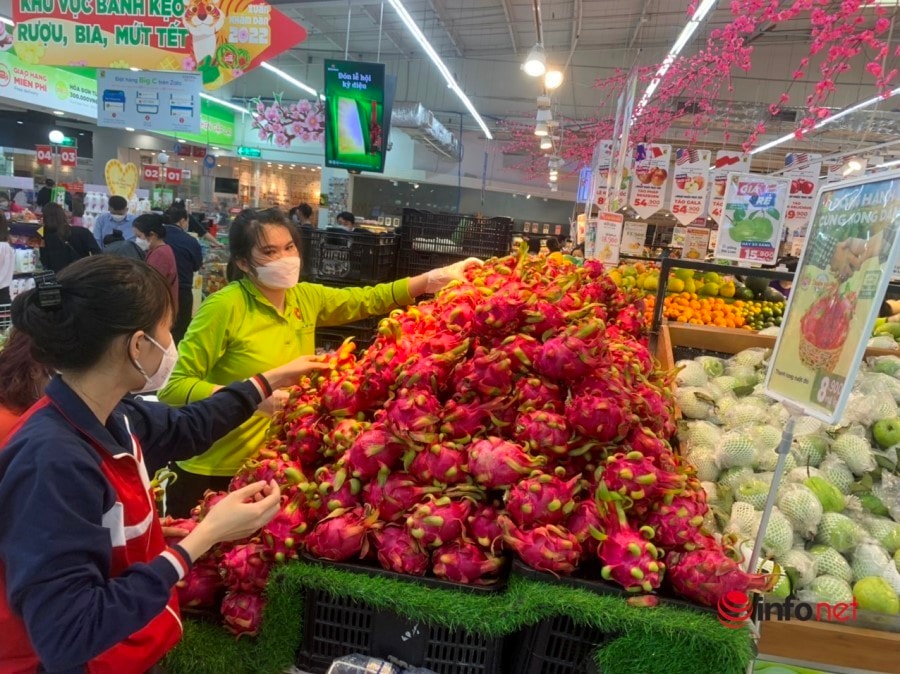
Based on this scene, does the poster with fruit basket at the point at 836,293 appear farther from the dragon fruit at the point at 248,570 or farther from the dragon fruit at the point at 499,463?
the dragon fruit at the point at 248,570

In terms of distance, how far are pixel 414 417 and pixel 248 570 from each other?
434 millimetres

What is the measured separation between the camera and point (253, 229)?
2299 mm

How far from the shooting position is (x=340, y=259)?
464 centimetres

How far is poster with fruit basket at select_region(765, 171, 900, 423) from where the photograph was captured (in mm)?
1141

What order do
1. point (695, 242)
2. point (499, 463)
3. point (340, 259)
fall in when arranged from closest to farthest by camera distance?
point (499, 463), point (340, 259), point (695, 242)

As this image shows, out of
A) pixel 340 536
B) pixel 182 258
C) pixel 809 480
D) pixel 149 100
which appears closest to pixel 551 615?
pixel 340 536

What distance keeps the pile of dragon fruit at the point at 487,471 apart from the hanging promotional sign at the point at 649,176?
5.64m

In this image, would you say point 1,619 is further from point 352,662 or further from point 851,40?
point 851,40

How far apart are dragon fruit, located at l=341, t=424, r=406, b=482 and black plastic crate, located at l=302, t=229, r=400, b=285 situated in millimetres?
3399

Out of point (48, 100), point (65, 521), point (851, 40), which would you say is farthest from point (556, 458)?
point (48, 100)

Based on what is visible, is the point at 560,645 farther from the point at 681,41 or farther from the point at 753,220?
the point at 681,41

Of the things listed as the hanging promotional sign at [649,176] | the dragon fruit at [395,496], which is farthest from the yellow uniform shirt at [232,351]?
the hanging promotional sign at [649,176]

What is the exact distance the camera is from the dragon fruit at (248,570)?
4.00 ft

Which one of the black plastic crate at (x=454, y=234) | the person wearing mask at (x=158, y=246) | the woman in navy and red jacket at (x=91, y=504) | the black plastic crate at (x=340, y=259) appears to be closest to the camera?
the woman in navy and red jacket at (x=91, y=504)
